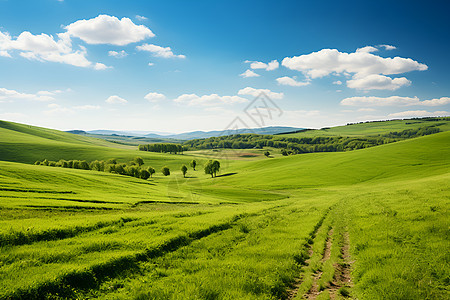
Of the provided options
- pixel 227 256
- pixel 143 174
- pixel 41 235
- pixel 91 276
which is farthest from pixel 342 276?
pixel 143 174

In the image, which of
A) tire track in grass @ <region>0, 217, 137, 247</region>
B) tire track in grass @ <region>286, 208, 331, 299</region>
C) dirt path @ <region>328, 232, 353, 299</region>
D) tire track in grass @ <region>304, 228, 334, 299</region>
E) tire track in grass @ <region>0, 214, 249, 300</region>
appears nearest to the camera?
tire track in grass @ <region>0, 214, 249, 300</region>

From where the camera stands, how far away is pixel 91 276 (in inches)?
341

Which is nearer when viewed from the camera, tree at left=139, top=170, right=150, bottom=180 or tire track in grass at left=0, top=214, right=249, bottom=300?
tire track in grass at left=0, top=214, right=249, bottom=300

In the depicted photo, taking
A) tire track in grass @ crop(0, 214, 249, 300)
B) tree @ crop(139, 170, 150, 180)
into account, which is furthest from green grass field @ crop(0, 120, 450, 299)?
tree @ crop(139, 170, 150, 180)

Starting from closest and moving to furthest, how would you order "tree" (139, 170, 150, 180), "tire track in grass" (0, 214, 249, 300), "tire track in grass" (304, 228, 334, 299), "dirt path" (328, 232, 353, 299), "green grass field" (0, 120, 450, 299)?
1. "tire track in grass" (0, 214, 249, 300)
2. "green grass field" (0, 120, 450, 299)
3. "tire track in grass" (304, 228, 334, 299)
4. "dirt path" (328, 232, 353, 299)
5. "tree" (139, 170, 150, 180)

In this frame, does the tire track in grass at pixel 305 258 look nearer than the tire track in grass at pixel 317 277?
No

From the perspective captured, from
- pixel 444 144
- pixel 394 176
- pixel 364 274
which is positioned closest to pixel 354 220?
pixel 364 274

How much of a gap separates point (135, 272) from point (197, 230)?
5667mm

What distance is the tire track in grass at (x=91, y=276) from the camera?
7242 mm

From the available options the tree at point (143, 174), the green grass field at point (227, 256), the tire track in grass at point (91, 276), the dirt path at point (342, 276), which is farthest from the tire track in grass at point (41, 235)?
the tree at point (143, 174)

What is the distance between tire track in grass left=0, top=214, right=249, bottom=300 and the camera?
7242 mm

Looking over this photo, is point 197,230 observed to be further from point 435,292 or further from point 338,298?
point 435,292

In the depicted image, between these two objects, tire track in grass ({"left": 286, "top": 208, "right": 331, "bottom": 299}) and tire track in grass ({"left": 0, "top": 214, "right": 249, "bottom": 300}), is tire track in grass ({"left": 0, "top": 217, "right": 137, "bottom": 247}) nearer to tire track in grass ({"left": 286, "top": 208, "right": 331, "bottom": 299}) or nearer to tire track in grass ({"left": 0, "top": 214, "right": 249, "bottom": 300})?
tire track in grass ({"left": 0, "top": 214, "right": 249, "bottom": 300})

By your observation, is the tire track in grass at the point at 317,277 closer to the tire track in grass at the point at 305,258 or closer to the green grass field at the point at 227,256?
the green grass field at the point at 227,256
